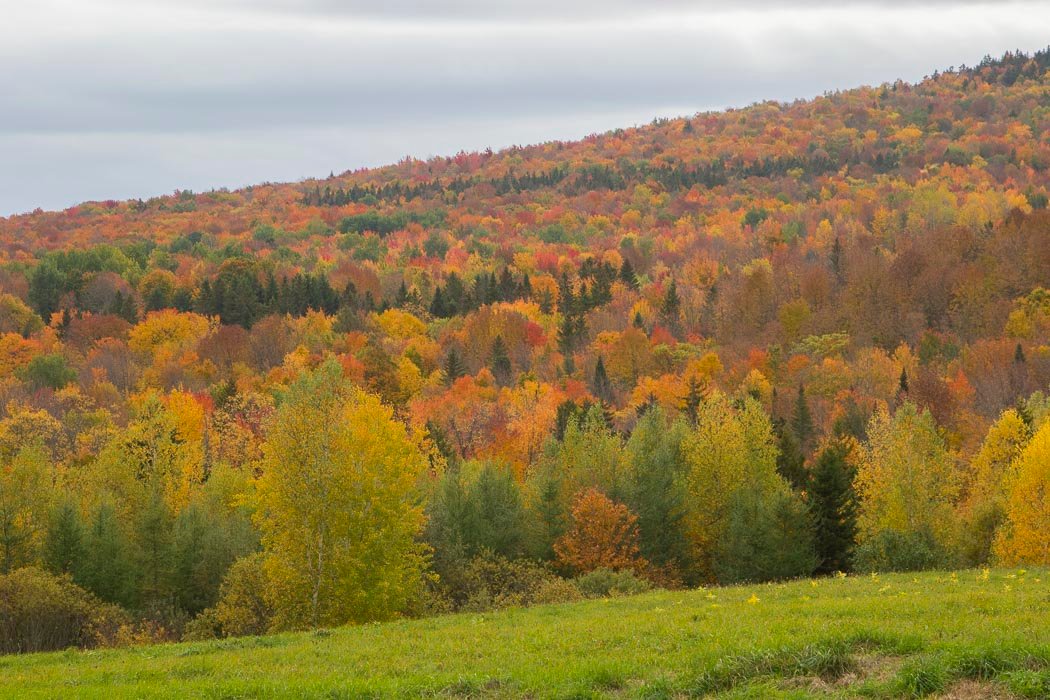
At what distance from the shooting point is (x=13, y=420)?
78.6m

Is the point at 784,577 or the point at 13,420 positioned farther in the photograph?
the point at 13,420

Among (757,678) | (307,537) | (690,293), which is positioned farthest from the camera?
(690,293)

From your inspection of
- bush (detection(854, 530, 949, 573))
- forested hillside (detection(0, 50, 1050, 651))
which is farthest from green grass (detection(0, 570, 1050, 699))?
bush (detection(854, 530, 949, 573))

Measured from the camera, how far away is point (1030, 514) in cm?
4431

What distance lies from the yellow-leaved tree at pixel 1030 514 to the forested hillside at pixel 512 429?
13 centimetres

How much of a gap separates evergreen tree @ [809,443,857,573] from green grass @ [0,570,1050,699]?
22834mm

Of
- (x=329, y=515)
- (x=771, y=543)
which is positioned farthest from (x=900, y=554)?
(x=329, y=515)

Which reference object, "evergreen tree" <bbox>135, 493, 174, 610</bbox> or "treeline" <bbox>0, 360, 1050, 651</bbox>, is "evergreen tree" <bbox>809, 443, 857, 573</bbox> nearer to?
"treeline" <bbox>0, 360, 1050, 651</bbox>

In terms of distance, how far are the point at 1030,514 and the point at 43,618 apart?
140 feet

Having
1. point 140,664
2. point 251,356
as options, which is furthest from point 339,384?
point 251,356

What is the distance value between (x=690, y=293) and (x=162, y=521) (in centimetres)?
12832

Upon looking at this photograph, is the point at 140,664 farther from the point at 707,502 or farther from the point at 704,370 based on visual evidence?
the point at 704,370

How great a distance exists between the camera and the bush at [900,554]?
39719mm

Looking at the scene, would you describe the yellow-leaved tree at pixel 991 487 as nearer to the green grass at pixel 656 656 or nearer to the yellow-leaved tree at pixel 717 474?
the yellow-leaved tree at pixel 717 474
